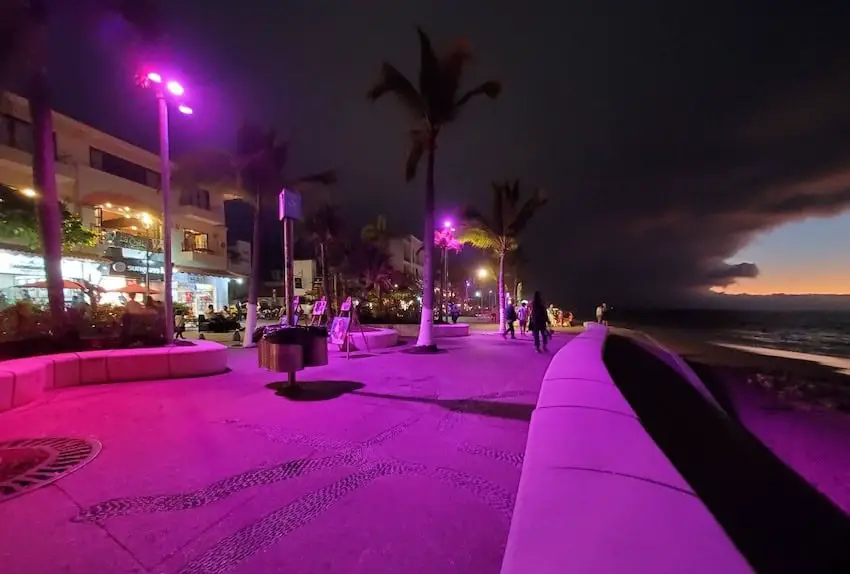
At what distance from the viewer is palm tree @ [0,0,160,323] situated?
428 inches

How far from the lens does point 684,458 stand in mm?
7383

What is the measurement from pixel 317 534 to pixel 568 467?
1715 mm

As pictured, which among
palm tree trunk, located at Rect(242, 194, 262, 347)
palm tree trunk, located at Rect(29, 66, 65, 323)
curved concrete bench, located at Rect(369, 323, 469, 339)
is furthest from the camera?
curved concrete bench, located at Rect(369, 323, 469, 339)

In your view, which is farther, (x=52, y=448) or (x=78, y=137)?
(x=78, y=137)

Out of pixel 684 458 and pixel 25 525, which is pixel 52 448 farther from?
pixel 684 458

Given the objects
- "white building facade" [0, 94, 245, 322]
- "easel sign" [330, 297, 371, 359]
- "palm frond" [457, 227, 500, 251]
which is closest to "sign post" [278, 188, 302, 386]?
"easel sign" [330, 297, 371, 359]

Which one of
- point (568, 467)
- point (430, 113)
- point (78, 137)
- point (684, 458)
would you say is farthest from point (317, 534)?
point (78, 137)

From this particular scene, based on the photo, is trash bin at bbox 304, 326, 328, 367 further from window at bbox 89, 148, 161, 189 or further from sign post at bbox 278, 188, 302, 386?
window at bbox 89, 148, 161, 189

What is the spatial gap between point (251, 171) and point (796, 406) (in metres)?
19.1

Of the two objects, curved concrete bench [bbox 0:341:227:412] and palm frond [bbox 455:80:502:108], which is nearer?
curved concrete bench [bbox 0:341:227:412]

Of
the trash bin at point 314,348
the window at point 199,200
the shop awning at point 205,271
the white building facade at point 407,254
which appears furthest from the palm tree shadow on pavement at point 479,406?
the white building facade at point 407,254

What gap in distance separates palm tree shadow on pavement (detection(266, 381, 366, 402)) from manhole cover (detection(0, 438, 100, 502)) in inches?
110

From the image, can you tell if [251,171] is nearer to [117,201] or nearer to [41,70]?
[41,70]

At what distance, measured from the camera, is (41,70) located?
11.4 m
